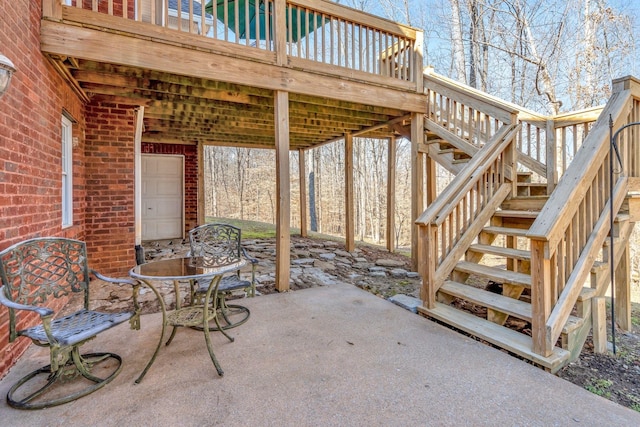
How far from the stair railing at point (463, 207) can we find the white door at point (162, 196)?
6.48 metres

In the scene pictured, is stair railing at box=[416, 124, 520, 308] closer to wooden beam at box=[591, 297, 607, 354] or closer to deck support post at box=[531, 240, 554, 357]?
Answer: deck support post at box=[531, 240, 554, 357]

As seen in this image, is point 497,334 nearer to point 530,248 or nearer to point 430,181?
point 530,248

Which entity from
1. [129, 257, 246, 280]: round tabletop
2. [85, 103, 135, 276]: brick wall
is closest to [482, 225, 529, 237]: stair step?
[129, 257, 246, 280]: round tabletop

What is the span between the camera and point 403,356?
237 centimetres

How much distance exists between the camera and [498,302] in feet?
9.27

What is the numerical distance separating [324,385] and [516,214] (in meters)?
2.79

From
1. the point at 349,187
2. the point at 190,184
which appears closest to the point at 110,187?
the point at 190,184

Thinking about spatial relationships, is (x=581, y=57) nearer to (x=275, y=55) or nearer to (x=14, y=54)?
(x=275, y=55)

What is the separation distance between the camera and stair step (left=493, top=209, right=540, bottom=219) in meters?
3.29

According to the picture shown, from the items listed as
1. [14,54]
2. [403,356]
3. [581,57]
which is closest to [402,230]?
[581,57]

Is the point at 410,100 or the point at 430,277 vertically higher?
the point at 410,100

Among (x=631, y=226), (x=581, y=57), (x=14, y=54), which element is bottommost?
(x=631, y=226)

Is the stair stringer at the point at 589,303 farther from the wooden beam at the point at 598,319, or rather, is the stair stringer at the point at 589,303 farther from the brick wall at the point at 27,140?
the brick wall at the point at 27,140

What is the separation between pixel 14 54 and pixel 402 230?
1584 centimetres
